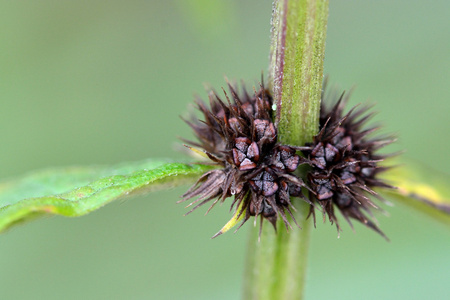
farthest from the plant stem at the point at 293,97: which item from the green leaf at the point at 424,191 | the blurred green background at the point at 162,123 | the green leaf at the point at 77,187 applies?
the blurred green background at the point at 162,123

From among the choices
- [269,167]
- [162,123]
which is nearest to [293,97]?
[269,167]

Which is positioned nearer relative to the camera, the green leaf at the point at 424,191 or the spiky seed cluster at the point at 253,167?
the spiky seed cluster at the point at 253,167

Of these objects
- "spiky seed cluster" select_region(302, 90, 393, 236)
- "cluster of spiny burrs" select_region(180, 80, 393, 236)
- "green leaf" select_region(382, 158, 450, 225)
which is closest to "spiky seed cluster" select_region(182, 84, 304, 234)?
"cluster of spiny burrs" select_region(180, 80, 393, 236)

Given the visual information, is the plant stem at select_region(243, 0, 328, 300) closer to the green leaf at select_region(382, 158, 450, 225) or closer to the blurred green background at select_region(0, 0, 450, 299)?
the green leaf at select_region(382, 158, 450, 225)

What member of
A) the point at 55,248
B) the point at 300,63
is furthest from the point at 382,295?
the point at 55,248

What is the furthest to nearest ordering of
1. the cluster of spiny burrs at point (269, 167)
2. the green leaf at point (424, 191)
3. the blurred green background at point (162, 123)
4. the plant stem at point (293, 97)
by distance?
1. the blurred green background at point (162, 123)
2. the green leaf at point (424, 191)
3. the cluster of spiny burrs at point (269, 167)
4. the plant stem at point (293, 97)

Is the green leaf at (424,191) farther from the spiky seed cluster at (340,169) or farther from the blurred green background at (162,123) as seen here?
the blurred green background at (162,123)

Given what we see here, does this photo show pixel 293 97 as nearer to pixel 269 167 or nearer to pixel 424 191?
pixel 269 167
